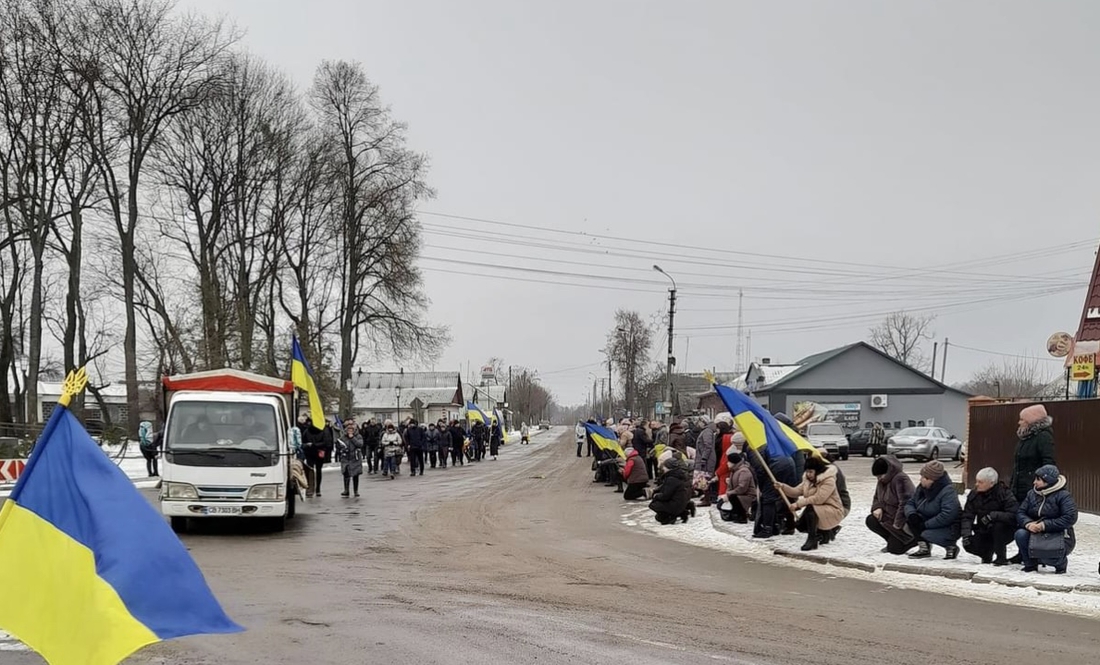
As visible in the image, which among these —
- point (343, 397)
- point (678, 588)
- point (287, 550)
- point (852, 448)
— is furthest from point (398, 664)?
point (852, 448)

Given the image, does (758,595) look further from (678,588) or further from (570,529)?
(570,529)

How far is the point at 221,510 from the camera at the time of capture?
48.8ft

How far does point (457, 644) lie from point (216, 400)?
30.2 feet

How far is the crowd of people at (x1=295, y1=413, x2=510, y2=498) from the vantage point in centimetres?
2302

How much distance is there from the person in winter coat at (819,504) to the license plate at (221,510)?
27.4 ft

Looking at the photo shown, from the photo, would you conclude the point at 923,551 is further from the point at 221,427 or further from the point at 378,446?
the point at 378,446

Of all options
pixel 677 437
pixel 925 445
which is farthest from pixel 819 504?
pixel 925 445

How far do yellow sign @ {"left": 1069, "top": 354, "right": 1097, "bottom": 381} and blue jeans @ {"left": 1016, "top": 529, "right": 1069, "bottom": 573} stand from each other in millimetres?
11354

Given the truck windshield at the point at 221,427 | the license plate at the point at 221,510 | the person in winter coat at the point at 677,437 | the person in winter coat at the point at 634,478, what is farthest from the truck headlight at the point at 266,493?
the person in winter coat at the point at 677,437

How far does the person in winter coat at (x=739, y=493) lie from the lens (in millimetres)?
17078

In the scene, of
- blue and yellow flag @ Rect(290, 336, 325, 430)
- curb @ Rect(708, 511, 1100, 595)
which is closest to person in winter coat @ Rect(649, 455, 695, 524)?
curb @ Rect(708, 511, 1100, 595)

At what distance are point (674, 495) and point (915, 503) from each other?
5.07 metres

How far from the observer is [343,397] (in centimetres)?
4688

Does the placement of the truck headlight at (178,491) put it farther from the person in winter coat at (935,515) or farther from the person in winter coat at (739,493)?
the person in winter coat at (935,515)
